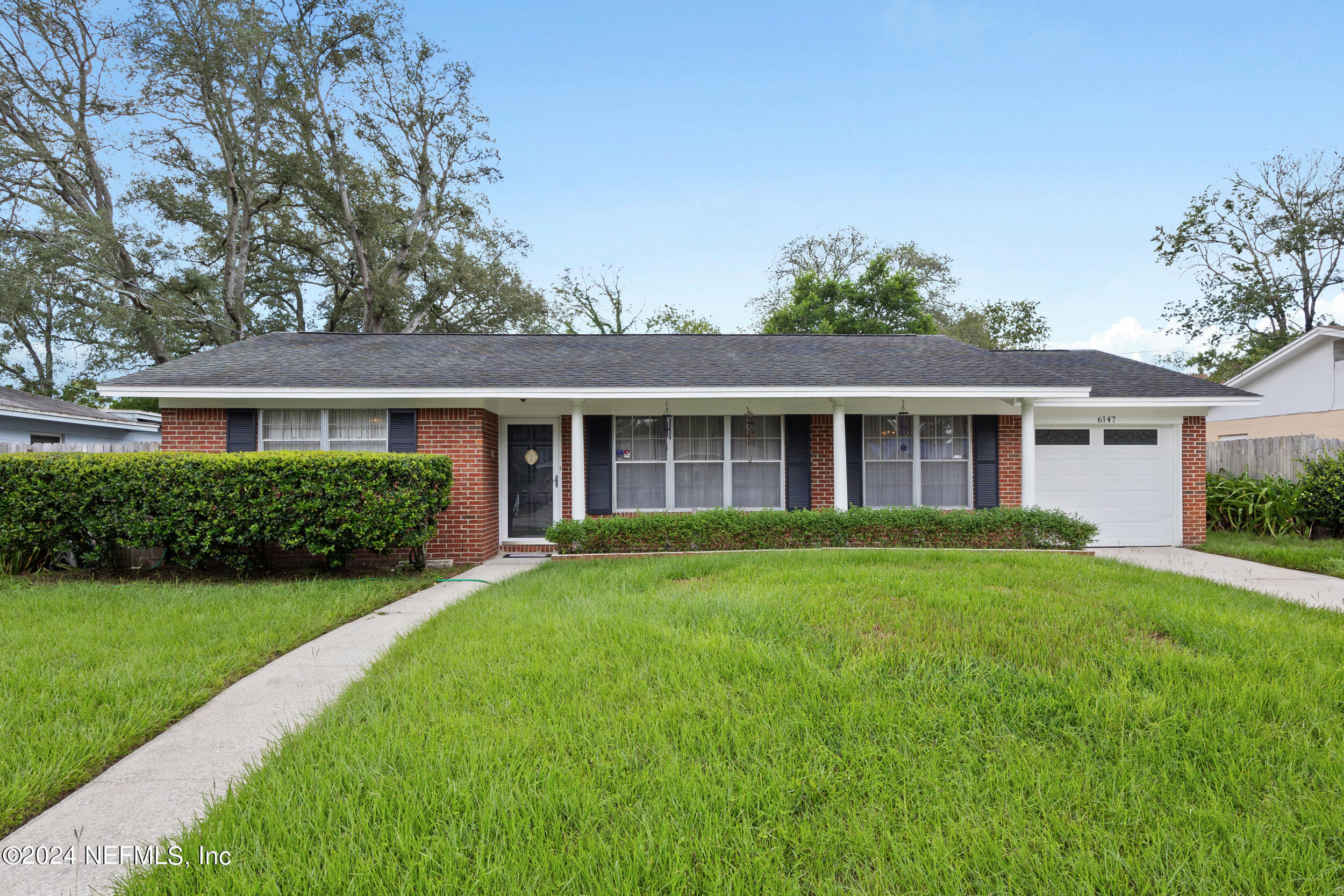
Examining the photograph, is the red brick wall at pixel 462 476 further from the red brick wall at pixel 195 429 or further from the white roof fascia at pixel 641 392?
the red brick wall at pixel 195 429

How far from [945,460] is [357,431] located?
31.2 feet

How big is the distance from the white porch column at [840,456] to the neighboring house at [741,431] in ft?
0.11

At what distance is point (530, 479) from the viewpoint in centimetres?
1025

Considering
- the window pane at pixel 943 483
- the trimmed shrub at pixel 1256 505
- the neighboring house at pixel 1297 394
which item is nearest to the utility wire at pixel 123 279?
the window pane at pixel 943 483

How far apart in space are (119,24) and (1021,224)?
26839 millimetres

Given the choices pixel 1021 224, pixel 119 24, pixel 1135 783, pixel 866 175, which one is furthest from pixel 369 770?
pixel 119 24

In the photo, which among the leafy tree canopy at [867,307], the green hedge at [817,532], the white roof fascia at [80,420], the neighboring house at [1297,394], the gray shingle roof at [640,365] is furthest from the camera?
the leafy tree canopy at [867,307]

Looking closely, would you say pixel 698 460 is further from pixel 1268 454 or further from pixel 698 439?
pixel 1268 454

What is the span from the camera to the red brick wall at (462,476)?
8977 mm

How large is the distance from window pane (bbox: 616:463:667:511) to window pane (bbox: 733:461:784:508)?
4.00 ft

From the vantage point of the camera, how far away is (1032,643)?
3859 mm

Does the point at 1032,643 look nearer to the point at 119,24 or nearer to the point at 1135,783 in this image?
the point at 1135,783

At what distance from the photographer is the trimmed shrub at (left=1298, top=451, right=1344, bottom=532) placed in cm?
957

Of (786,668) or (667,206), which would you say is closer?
(786,668)
